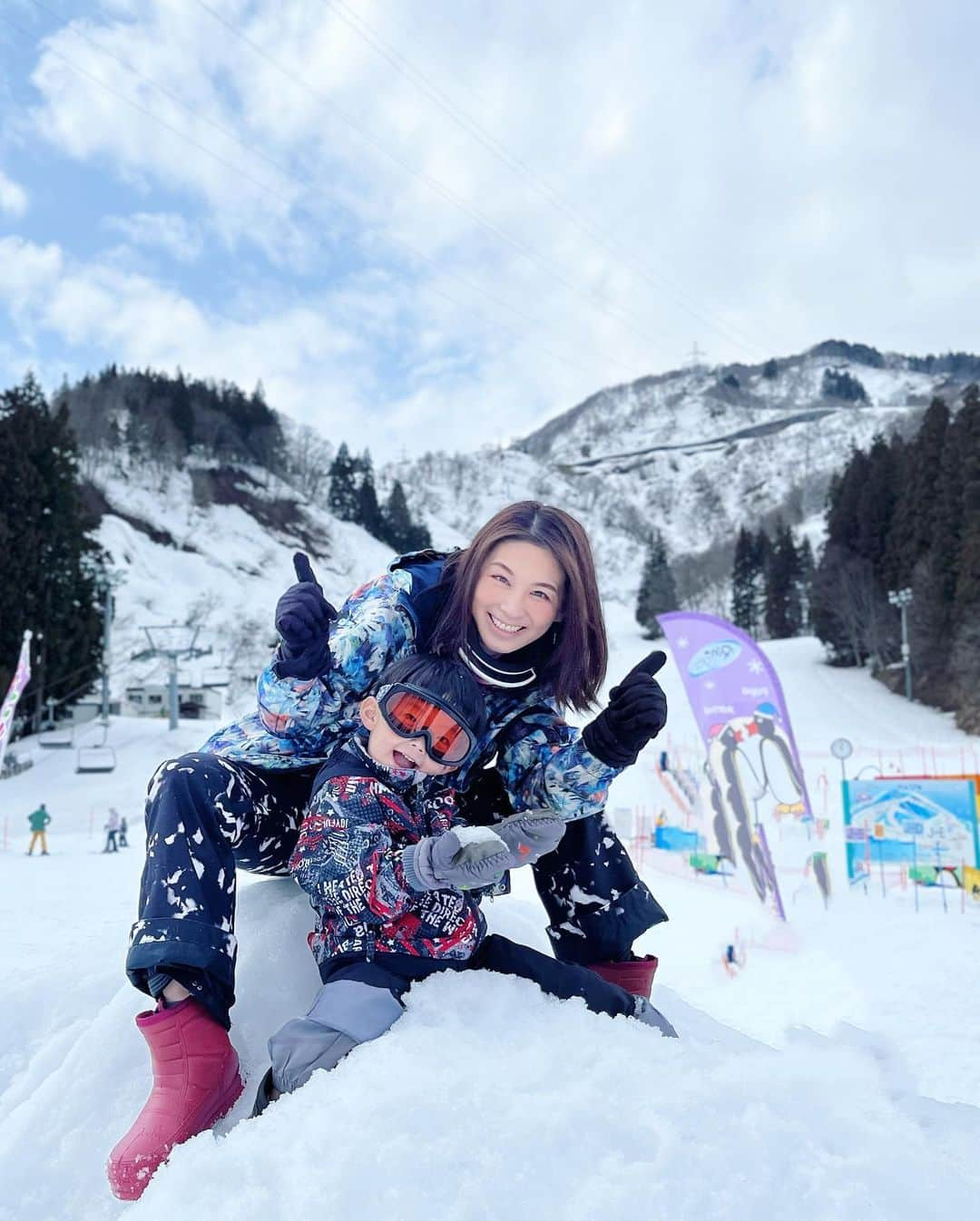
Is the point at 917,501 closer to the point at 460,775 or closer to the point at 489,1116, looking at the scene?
the point at 460,775

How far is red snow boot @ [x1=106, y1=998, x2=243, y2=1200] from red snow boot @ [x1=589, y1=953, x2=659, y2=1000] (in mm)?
821

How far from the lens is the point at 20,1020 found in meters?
1.89

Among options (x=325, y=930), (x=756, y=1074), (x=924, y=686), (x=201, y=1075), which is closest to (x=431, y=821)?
(x=325, y=930)

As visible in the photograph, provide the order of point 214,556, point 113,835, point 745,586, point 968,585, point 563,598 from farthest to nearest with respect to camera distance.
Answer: point 745,586, point 214,556, point 968,585, point 113,835, point 563,598

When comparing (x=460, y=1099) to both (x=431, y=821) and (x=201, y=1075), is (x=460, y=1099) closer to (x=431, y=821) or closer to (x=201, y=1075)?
(x=201, y=1075)

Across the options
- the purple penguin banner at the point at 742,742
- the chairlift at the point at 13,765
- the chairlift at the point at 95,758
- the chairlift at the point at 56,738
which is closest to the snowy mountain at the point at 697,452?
the chairlift at the point at 56,738

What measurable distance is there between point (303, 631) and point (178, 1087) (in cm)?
75

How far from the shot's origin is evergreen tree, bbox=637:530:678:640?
38938 mm

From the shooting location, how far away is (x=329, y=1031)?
1220mm

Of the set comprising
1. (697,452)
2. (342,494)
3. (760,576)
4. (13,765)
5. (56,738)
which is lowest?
(13,765)

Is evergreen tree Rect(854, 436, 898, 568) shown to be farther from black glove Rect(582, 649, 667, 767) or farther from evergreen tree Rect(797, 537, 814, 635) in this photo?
black glove Rect(582, 649, 667, 767)

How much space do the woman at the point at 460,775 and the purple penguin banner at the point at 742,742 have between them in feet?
19.4

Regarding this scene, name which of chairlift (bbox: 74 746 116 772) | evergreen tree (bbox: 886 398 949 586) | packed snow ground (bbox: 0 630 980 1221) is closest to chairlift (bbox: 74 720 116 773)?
chairlift (bbox: 74 746 116 772)

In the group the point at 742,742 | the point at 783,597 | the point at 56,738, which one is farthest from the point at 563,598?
the point at 783,597
